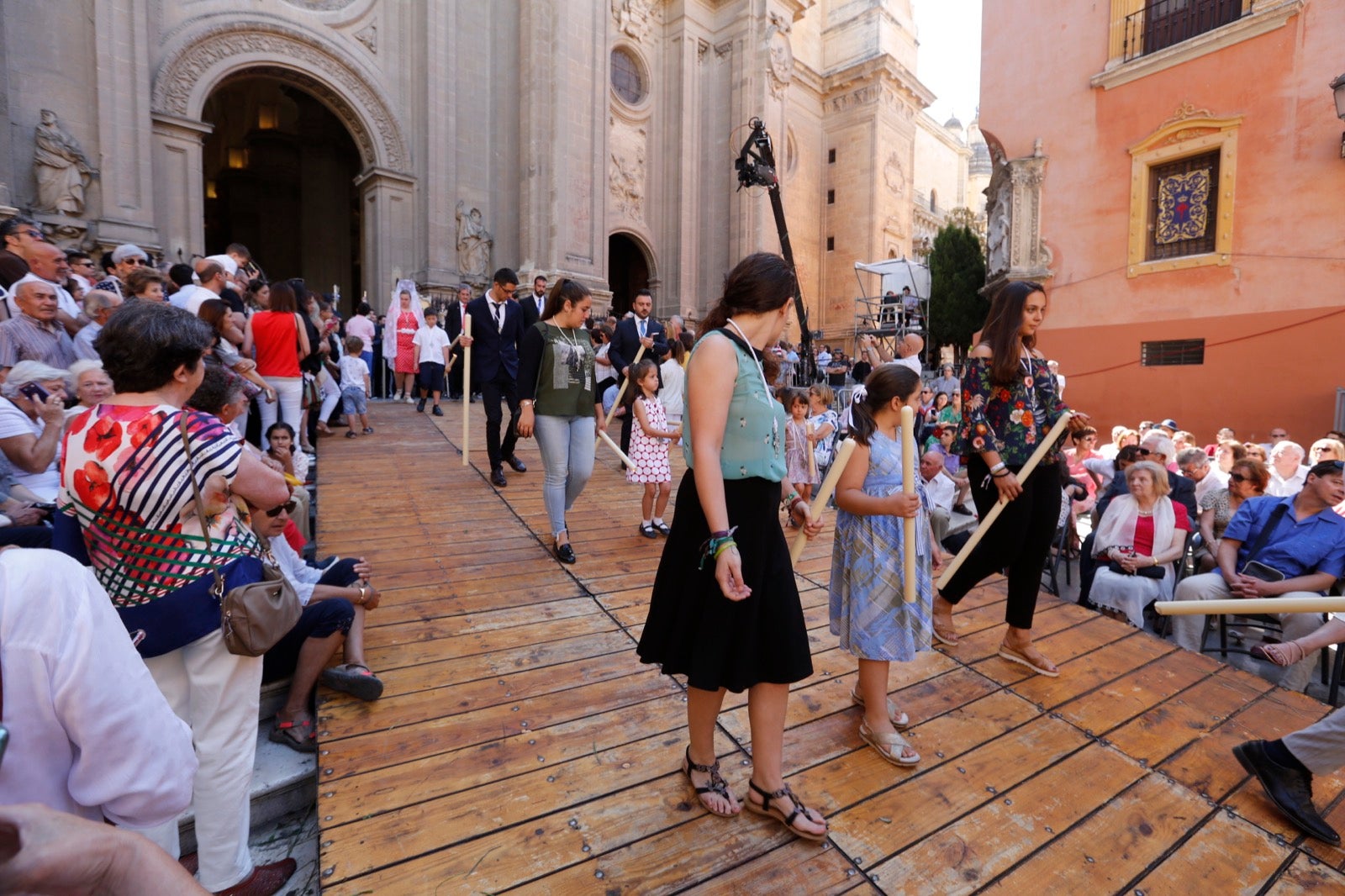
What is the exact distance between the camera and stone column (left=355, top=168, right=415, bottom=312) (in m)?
15.0

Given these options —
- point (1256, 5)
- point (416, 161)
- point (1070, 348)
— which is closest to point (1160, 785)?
point (1070, 348)

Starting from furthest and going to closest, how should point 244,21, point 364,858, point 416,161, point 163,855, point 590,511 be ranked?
1. point 416,161
2. point 244,21
3. point 590,511
4. point 364,858
5. point 163,855

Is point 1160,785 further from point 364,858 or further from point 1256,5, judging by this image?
point 1256,5

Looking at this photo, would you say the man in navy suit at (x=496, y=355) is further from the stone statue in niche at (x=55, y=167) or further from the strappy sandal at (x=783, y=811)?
the stone statue in niche at (x=55, y=167)

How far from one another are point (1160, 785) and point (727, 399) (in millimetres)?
2417

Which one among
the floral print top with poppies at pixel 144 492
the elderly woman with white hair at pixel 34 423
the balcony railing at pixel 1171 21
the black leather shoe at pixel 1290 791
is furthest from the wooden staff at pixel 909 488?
the balcony railing at pixel 1171 21

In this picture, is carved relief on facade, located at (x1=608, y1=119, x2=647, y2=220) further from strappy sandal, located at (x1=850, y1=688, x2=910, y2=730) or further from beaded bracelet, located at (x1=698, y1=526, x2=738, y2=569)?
beaded bracelet, located at (x1=698, y1=526, x2=738, y2=569)

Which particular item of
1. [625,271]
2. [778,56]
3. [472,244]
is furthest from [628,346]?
[778,56]

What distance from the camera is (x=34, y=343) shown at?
13.5 ft

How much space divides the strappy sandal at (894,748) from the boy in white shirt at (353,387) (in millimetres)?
7473

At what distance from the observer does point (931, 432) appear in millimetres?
8852

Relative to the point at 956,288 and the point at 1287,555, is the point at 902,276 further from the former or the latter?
the point at 1287,555

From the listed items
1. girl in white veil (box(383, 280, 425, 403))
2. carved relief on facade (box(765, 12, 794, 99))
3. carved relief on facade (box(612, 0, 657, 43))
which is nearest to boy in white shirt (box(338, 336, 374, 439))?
girl in white veil (box(383, 280, 425, 403))

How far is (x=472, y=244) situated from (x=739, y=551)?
1571cm
